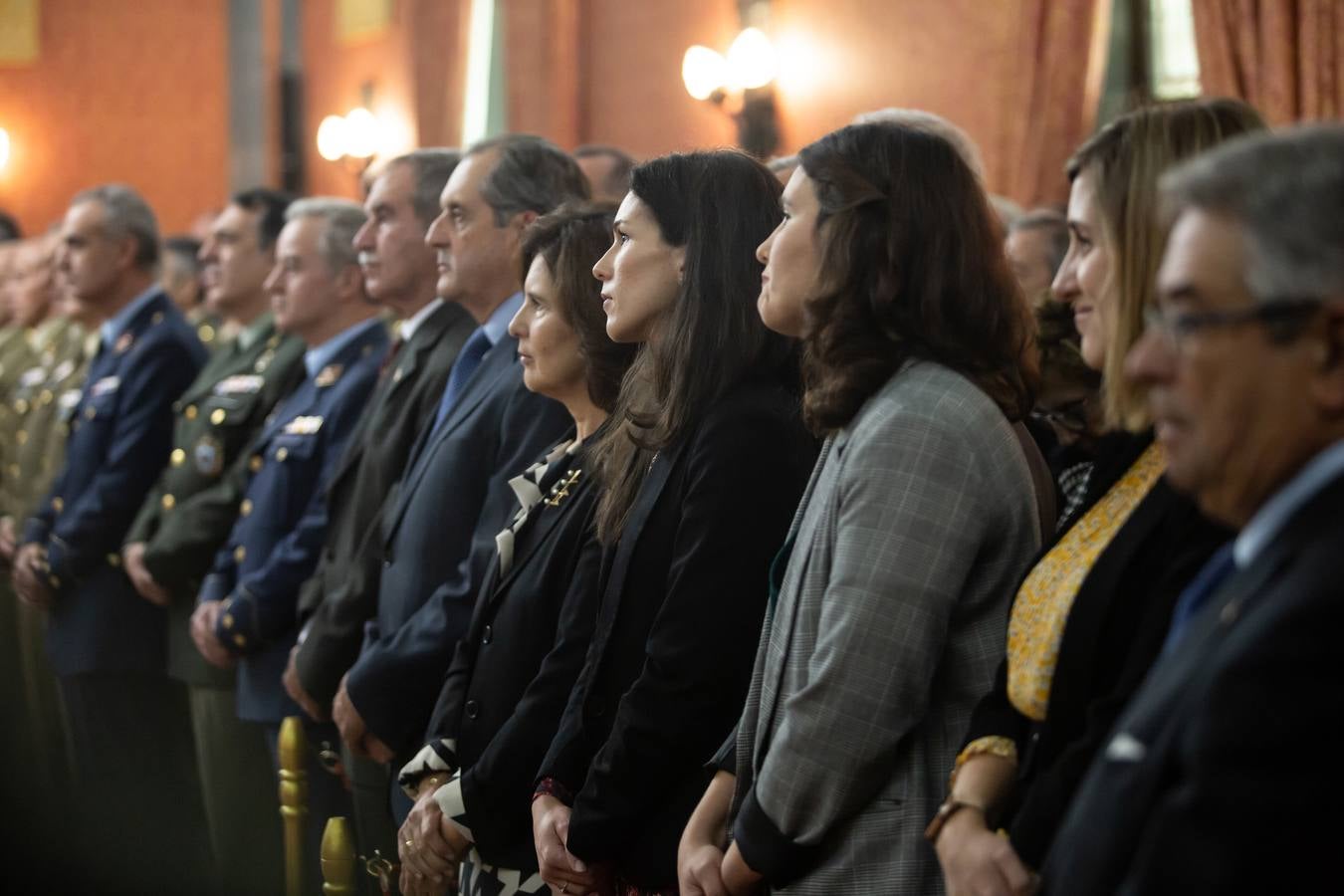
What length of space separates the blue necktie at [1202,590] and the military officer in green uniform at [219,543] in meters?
3.25

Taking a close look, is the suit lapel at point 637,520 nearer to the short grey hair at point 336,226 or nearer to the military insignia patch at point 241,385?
the short grey hair at point 336,226

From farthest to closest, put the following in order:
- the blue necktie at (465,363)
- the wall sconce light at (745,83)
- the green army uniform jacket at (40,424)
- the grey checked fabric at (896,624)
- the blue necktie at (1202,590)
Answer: the wall sconce light at (745,83) < the green army uniform jacket at (40,424) < the blue necktie at (465,363) < the grey checked fabric at (896,624) < the blue necktie at (1202,590)

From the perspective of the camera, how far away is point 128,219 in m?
5.66

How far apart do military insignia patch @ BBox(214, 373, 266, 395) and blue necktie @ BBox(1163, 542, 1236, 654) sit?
11.7 ft

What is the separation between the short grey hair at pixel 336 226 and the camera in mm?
4469

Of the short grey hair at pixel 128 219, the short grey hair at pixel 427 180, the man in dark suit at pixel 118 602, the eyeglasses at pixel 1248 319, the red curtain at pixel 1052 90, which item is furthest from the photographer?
the red curtain at pixel 1052 90

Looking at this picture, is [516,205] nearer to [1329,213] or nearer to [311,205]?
[311,205]

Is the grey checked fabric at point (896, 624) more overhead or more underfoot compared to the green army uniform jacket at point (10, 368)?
more overhead

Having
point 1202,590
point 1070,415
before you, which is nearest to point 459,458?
point 1070,415

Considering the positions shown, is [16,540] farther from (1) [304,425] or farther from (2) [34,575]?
(1) [304,425]

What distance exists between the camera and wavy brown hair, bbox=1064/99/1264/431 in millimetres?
1723

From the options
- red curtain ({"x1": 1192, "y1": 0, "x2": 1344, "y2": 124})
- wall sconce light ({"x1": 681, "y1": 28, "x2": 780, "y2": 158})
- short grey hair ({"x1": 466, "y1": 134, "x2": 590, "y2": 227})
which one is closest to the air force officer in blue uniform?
short grey hair ({"x1": 466, "y1": 134, "x2": 590, "y2": 227})

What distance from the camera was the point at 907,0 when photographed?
7145 mm

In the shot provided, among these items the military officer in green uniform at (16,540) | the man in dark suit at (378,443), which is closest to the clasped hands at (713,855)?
the man in dark suit at (378,443)
